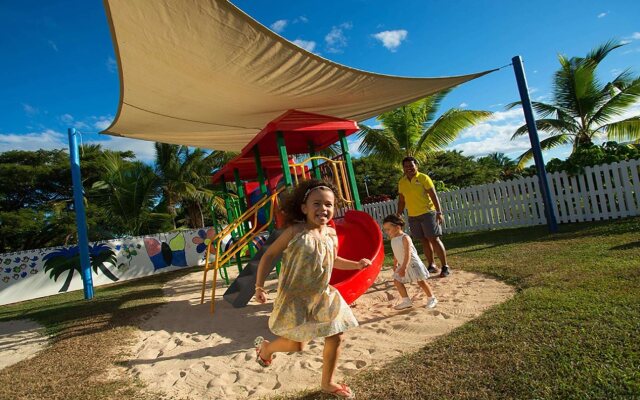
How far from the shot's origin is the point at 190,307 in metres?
5.92

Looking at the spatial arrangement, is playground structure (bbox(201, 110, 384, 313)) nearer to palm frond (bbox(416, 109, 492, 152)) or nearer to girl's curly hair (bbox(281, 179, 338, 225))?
girl's curly hair (bbox(281, 179, 338, 225))

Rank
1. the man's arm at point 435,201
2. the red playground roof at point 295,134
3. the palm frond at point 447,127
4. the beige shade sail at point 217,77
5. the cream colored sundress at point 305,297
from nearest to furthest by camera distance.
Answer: the cream colored sundress at point 305,297 → the beige shade sail at point 217,77 → the man's arm at point 435,201 → the red playground roof at point 295,134 → the palm frond at point 447,127

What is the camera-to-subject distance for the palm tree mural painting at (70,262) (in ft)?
40.5

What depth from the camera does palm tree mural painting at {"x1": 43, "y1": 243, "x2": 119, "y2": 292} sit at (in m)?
12.4

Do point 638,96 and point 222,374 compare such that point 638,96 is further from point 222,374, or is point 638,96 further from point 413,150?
point 222,374

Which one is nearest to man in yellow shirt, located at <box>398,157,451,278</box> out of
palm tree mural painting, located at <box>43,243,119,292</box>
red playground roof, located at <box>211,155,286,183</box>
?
red playground roof, located at <box>211,155,286,183</box>

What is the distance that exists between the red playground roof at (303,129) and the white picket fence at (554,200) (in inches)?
218

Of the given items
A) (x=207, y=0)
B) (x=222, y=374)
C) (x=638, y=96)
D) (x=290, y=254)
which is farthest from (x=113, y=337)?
(x=638, y=96)

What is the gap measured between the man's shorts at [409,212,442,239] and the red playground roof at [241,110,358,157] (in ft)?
5.67

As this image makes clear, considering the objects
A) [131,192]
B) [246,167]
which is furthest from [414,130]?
[131,192]

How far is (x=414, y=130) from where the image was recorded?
47.3 ft

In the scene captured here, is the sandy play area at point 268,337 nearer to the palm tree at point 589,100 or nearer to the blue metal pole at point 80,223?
the blue metal pole at point 80,223

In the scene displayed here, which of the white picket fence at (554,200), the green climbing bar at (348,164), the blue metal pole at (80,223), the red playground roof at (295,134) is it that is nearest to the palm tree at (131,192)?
the blue metal pole at (80,223)

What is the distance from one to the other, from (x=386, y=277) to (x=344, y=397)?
11.4ft
